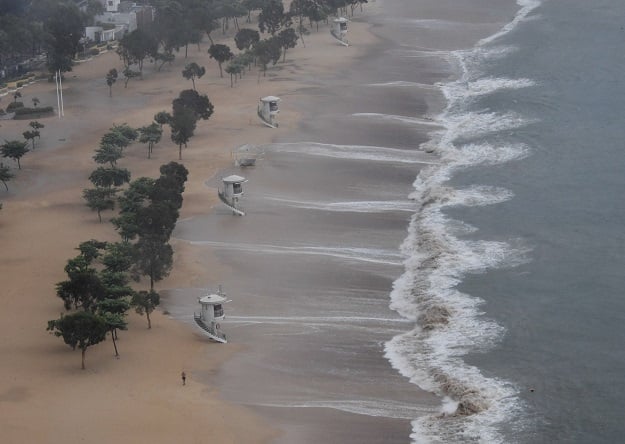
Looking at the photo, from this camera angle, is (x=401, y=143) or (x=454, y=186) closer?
(x=454, y=186)

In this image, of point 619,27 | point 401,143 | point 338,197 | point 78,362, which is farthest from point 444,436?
point 619,27

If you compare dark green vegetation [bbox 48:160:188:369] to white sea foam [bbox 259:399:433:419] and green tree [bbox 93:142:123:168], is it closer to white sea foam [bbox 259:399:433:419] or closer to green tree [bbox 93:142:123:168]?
green tree [bbox 93:142:123:168]

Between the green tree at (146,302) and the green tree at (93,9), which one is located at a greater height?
the green tree at (93,9)

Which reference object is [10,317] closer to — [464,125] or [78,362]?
[78,362]

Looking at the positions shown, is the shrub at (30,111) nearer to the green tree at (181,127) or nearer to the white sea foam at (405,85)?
the green tree at (181,127)

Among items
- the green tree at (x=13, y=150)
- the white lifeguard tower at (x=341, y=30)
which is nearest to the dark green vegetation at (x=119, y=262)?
the green tree at (x=13, y=150)

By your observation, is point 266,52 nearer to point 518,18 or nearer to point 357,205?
point 518,18

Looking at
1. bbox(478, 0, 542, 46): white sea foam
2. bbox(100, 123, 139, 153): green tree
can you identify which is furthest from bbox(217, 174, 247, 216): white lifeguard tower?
bbox(478, 0, 542, 46): white sea foam
